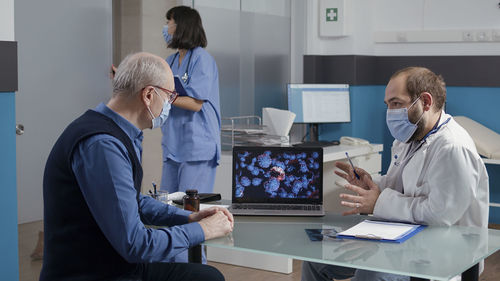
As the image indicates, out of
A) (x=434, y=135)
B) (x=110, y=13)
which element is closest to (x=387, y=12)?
(x=110, y=13)

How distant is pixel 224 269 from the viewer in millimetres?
3812

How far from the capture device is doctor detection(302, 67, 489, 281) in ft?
6.73

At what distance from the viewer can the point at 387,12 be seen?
5605 millimetres

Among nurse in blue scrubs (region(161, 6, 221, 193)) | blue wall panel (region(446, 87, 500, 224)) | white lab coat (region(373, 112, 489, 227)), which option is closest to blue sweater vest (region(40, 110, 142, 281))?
white lab coat (region(373, 112, 489, 227))

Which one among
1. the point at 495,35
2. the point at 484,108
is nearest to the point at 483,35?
the point at 495,35

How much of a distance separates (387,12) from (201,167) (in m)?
2.99

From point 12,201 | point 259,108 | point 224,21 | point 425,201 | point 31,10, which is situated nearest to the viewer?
point 425,201

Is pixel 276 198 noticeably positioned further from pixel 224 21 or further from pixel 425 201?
pixel 224 21

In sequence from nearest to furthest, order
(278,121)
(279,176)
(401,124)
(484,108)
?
(401,124) → (279,176) → (278,121) → (484,108)

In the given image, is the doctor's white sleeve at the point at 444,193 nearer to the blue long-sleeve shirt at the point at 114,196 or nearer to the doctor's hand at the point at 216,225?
the doctor's hand at the point at 216,225

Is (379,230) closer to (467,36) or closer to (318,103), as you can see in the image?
(318,103)

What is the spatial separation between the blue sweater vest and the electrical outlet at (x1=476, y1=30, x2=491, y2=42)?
407 centimetres

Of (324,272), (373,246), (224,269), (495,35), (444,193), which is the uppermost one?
(495,35)

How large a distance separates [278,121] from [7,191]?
207 cm
